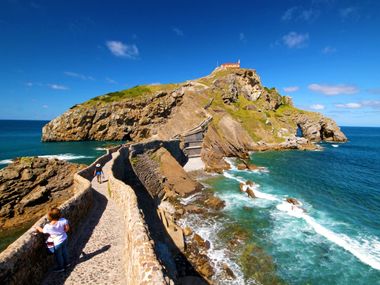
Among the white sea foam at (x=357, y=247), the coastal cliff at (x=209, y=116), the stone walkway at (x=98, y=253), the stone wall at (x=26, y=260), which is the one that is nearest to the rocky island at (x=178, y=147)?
the coastal cliff at (x=209, y=116)

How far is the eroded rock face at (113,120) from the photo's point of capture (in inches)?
3875

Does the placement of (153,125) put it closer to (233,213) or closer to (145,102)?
(145,102)

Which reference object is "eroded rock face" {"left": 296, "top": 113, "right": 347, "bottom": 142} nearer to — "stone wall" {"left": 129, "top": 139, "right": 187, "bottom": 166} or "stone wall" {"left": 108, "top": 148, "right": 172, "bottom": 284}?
"stone wall" {"left": 129, "top": 139, "right": 187, "bottom": 166}

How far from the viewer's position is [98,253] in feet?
32.4

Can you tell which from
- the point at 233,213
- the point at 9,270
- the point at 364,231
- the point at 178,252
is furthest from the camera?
the point at 233,213

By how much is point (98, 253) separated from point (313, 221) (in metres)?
27.1

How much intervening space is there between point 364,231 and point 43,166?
Result: 44656mm

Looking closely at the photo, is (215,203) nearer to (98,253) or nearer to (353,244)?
(353,244)

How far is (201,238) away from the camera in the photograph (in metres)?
22.7

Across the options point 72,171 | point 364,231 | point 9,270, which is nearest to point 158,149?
point 72,171

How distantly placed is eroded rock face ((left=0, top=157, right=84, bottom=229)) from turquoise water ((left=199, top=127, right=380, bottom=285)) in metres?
21.0

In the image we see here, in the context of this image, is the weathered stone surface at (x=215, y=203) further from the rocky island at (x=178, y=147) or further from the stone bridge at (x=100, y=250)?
the stone bridge at (x=100, y=250)

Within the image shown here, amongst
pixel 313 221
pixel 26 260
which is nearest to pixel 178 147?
pixel 313 221

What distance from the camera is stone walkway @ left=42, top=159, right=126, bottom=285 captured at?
8312mm
